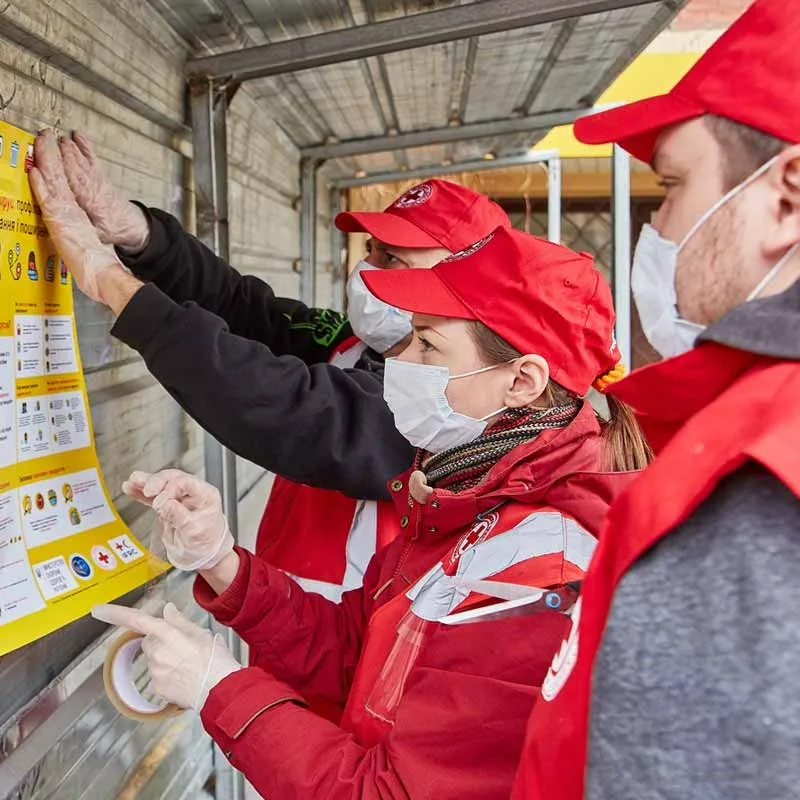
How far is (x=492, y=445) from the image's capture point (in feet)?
4.14

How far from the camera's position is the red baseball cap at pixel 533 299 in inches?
50.6

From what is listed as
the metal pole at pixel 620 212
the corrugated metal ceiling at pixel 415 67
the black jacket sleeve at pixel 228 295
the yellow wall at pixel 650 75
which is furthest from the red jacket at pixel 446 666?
the yellow wall at pixel 650 75

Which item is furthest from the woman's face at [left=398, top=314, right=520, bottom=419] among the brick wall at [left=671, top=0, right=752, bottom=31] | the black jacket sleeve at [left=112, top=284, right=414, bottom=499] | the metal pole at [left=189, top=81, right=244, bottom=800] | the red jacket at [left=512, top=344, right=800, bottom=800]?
the brick wall at [left=671, top=0, right=752, bottom=31]

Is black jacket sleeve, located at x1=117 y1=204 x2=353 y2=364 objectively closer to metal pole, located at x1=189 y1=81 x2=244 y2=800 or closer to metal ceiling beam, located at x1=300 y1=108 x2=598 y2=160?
metal pole, located at x1=189 y1=81 x2=244 y2=800

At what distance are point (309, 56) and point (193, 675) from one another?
4.70 feet

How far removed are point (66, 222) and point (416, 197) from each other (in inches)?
36.1

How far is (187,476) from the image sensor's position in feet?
4.69

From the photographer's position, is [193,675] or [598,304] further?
[598,304]

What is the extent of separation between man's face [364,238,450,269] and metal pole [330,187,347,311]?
2.67 metres

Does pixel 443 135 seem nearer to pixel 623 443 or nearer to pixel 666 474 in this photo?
pixel 623 443

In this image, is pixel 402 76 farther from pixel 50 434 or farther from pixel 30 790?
pixel 30 790

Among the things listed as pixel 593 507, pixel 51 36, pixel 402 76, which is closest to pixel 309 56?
pixel 51 36

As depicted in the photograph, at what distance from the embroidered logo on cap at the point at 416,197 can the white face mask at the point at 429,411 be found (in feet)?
2.18

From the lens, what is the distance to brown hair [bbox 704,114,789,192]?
0.70m
